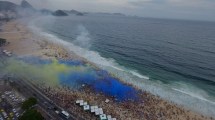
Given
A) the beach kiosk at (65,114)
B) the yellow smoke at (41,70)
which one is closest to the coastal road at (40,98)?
the beach kiosk at (65,114)

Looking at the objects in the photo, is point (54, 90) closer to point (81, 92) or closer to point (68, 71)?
point (81, 92)

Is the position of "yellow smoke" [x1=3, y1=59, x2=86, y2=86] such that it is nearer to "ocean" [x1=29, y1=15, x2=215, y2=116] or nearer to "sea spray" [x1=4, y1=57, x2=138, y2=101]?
"sea spray" [x1=4, y1=57, x2=138, y2=101]

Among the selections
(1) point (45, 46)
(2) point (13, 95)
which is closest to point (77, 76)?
(2) point (13, 95)

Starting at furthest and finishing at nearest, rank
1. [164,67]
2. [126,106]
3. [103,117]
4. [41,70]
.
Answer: [164,67] → [41,70] → [126,106] → [103,117]

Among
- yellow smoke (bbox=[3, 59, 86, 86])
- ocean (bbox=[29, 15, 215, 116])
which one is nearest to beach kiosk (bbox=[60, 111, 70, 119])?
yellow smoke (bbox=[3, 59, 86, 86])

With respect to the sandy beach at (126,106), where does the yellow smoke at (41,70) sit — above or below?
above

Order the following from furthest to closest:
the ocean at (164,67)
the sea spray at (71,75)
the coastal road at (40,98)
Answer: the ocean at (164,67) < the sea spray at (71,75) < the coastal road at (40,98)

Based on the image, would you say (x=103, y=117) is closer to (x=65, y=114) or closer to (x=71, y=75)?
(x=65, y=114)

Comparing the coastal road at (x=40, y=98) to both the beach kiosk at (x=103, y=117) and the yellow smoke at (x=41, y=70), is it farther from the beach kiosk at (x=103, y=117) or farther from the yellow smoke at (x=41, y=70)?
the beach kiosk at (x=103, y=117)

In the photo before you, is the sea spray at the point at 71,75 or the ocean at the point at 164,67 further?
the ocean at the point at 164,67

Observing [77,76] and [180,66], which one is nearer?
[77,76]

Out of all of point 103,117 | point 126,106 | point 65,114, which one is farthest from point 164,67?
point 65,114
